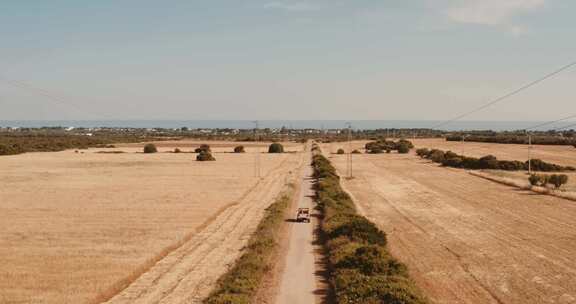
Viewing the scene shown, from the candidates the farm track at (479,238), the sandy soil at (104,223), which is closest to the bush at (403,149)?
the sandy soil at (104,223)

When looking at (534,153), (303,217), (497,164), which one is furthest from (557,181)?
(534,153)

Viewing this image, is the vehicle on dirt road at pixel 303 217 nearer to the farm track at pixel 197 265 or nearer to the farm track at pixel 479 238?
the farm track at pixel 197 265

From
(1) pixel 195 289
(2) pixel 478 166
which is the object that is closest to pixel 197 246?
(1) pixel 195 289

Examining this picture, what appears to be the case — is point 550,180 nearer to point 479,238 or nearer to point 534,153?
point 479,238

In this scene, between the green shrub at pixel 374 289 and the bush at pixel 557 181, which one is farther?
the bush at pixel 557 181

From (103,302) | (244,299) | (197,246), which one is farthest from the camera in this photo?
(197,246)

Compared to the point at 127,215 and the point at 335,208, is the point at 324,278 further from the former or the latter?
the point at 127,215
